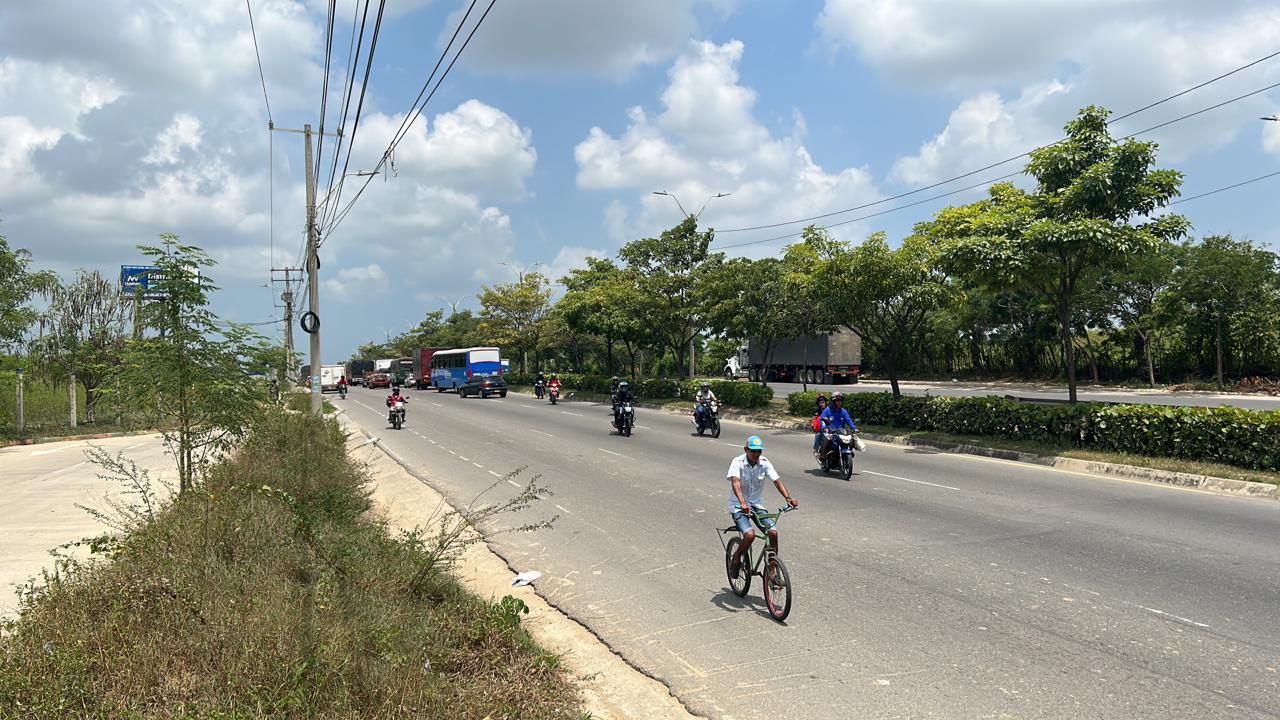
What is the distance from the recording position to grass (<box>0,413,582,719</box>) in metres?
3.96

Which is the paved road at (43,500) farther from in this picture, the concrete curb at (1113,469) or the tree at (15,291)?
the concrete curb at (1113,469)

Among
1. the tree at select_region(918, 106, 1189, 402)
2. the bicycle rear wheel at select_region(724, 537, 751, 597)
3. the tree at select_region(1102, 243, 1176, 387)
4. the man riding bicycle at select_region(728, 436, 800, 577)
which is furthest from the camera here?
the tree at select_region(1102, 243, 1176, 387)

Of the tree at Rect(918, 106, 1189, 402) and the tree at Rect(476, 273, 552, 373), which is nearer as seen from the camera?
the tree at Rect(918, 106, 1189, 402)

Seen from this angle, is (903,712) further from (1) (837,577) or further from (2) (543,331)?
(2) (543,331)

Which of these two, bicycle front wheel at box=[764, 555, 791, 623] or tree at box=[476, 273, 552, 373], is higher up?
tree at box=[476, 273, 552, 373]

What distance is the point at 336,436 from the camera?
16672mm

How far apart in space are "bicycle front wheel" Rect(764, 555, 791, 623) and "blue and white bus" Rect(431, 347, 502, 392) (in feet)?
142

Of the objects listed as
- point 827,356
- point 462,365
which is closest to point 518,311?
point 462,365

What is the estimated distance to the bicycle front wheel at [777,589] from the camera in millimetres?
6242

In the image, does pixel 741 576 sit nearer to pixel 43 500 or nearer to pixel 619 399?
pixel 43 500

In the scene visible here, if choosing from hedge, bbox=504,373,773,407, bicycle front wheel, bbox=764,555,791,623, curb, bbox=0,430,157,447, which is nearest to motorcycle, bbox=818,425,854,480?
bicycle front wheel, bbox=764,555,791,623

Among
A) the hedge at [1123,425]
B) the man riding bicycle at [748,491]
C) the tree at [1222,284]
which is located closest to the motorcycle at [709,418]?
the hedge at [1123,425]

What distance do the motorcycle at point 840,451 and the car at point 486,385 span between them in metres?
35.9

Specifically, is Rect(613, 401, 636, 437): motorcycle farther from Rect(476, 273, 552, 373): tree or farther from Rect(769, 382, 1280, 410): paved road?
Rect(476, 273, 552, 373): tree
